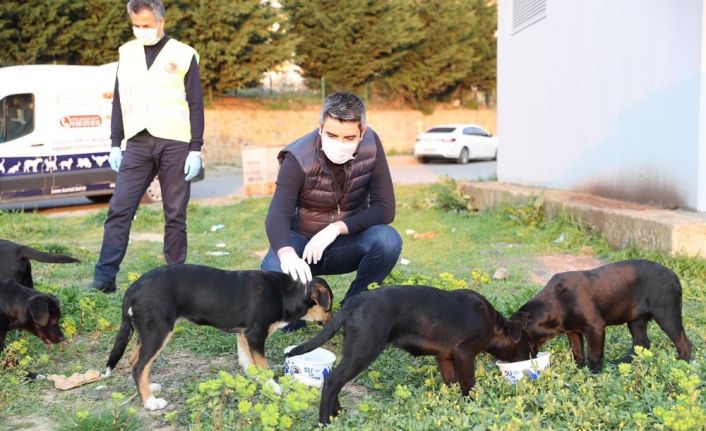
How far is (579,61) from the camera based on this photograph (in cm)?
912

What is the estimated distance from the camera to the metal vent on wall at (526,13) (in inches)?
400

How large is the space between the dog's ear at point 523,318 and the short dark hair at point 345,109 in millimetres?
1456

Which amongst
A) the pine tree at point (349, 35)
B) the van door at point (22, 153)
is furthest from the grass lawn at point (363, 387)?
the pine tree at point (349, 35)

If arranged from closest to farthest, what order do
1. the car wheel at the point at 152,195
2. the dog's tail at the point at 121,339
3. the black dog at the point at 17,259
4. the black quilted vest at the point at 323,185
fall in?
1. the dog's tail at the point at 121,339
2. the black quilted vest at the point at 323,185
3. the black dog at the point at 17,259
4. the car wheel at the point at 152,195

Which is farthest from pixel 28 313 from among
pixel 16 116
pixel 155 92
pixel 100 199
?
pixel 100 199

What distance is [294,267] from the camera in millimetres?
4180

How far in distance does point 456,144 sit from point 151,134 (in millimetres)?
19165

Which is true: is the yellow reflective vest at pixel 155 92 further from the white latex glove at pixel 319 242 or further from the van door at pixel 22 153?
the van door at pixel 22 153

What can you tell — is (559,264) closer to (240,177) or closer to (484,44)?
(240,177)

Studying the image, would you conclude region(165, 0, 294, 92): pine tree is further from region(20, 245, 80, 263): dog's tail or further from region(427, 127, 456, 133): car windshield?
region(20, 245, 80, 263): dog's tail

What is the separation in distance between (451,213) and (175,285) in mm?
7254

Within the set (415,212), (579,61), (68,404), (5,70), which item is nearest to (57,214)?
(5,70)

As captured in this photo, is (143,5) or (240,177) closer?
(143,5)

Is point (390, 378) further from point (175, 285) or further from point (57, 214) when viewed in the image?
point (57, 214)
